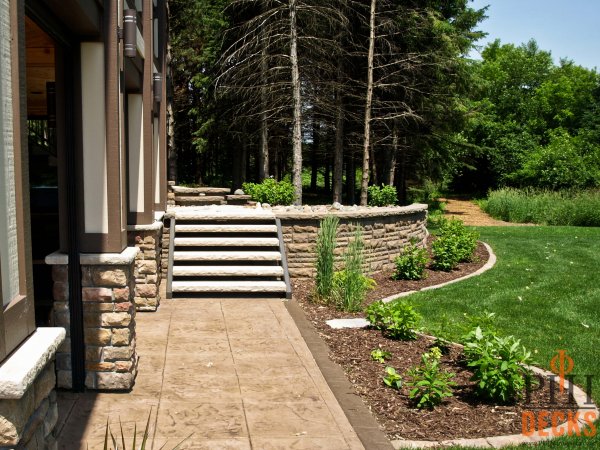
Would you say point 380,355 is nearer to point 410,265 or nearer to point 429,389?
point 429,389

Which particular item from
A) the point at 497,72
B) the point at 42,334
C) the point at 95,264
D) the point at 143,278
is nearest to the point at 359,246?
the point at 143,278

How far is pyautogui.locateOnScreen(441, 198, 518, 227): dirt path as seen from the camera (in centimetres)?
2148

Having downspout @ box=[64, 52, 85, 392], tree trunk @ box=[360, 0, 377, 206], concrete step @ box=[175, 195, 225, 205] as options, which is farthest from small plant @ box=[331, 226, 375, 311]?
concrete step @ box=[175, 195, 225, 205]

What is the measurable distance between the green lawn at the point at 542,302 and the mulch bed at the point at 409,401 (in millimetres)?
389

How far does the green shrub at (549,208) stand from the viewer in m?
19.8

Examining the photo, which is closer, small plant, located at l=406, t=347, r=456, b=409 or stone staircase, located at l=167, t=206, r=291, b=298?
small plant, located at l=406, t=347, r=456, b=409

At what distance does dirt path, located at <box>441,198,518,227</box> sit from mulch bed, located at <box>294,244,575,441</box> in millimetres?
15462

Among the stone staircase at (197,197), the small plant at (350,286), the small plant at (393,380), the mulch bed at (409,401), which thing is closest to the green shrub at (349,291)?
the small plant at (350,286)

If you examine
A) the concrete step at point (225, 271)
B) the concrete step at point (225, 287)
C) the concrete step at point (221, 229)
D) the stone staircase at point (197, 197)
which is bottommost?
the concrete step at point (225, 287)

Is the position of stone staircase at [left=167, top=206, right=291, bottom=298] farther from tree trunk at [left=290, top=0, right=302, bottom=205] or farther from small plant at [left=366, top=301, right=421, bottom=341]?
tree trunk at [left=290, top=0, right=302, bottom=205]

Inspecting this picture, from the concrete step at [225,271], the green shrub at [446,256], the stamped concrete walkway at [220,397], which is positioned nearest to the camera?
the stamped concrete walkway at [220,397]

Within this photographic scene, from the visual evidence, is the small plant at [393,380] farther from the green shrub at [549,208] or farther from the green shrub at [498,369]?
the green shrub at [549,208]

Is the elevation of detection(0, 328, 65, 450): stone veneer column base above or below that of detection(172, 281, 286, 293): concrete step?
above

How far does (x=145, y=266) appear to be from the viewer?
738 centimetres
